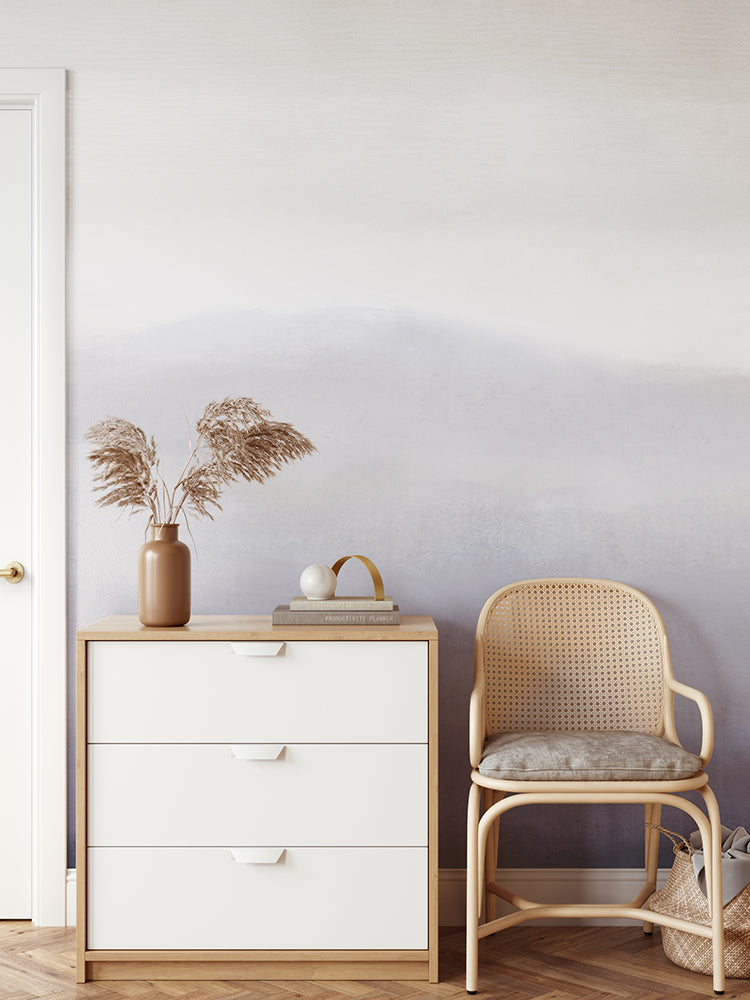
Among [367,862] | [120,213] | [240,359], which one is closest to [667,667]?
[367,862]

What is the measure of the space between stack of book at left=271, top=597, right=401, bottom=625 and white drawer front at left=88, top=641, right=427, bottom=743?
0.28 feet

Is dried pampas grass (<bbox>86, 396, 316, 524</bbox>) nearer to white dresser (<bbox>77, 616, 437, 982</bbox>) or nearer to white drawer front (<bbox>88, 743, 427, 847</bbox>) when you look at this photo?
white dresser (<bbox>77, 616, 437, 982</bbox>)

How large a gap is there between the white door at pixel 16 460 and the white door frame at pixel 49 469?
0.04 metres

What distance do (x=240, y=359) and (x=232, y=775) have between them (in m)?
1.09

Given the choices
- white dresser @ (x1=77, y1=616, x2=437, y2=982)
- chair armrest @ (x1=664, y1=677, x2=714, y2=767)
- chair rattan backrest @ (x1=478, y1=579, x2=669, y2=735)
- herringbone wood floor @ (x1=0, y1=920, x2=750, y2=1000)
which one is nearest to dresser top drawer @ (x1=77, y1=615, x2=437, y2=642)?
white dresser @ (x1=77, y1=616, x2=437, y2=982)

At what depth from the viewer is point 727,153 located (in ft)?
8.25

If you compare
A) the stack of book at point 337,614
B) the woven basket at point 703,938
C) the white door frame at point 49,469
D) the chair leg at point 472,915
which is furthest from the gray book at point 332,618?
the woven basket at point 703,938

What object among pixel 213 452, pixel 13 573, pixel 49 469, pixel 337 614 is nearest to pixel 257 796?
pixel 337 614

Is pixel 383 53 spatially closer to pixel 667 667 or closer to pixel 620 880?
pixel 667 667

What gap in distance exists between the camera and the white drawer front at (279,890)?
207 centimetres

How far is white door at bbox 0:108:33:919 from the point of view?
2.49 meters

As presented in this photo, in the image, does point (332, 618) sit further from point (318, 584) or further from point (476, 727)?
point (476, 727)

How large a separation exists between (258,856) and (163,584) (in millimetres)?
650

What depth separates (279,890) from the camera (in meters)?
2.08
